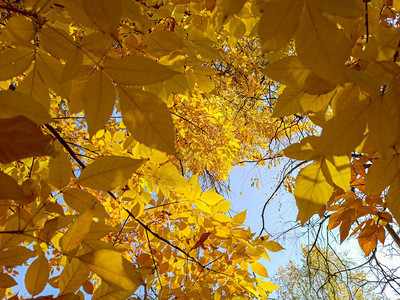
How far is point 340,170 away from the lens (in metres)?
0.56

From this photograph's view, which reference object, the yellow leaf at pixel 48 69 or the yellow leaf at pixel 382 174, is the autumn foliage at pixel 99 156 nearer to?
the yellow leaf at pixel 48 69

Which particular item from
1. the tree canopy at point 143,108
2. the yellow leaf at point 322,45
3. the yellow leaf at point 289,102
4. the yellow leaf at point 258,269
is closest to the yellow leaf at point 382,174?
the tree canopy at point 143,108

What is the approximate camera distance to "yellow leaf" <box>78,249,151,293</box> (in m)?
0.39

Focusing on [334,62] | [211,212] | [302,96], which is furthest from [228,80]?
[334,62]

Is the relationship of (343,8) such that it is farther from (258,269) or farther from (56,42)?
(258,269)

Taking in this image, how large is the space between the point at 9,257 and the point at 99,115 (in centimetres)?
30

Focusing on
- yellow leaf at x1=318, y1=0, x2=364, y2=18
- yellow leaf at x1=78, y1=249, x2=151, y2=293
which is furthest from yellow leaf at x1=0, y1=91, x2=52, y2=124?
yellow leaf at x1=318, y1=0, x2=364, y2=18

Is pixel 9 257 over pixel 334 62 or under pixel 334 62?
under

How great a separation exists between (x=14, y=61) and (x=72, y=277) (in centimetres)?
38

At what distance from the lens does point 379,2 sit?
2.48ft

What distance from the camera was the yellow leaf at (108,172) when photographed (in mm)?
509

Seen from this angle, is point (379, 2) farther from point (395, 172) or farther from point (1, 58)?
point (1, 58)

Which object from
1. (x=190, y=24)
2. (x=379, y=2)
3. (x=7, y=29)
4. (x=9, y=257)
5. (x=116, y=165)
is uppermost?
(x=190, y=24)

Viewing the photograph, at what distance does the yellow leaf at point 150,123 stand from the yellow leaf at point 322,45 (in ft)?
0.58
